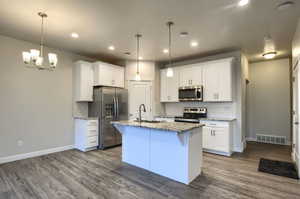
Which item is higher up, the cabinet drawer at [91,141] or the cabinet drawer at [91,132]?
the cabinet drawer at [91,132]

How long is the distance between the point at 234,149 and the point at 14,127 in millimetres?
5695

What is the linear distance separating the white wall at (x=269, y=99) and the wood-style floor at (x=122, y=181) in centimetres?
203

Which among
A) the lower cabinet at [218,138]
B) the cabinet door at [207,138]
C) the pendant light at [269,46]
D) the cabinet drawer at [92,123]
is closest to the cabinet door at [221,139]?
the lower cabinet at [218,138]

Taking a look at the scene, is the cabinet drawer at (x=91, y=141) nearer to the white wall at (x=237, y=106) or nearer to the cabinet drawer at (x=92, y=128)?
the cabinet drawer at (x=92, y=128)

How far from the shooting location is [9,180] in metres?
2.78

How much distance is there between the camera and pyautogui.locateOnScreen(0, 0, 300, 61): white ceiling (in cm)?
244

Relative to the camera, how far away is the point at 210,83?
184 inches

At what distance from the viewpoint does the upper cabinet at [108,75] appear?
15.8 ft

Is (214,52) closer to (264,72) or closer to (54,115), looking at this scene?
(264,72)

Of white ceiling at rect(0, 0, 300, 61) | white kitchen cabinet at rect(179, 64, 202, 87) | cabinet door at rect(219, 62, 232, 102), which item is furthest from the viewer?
white kitchen cabinet at rect(179, 64, 202, 87)

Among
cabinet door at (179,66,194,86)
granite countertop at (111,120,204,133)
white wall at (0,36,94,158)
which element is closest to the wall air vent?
cabinet door at (179,66,194,86)

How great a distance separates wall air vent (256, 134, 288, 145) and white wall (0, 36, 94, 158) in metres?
6.31

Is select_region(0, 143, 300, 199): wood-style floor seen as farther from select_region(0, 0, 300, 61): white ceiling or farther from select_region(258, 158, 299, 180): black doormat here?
select_region(0, 0, 300, 61): white ceiling

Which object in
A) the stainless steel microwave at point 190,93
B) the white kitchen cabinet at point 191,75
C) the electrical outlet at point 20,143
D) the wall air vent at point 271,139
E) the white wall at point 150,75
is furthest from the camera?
the white wall at point 150,75
